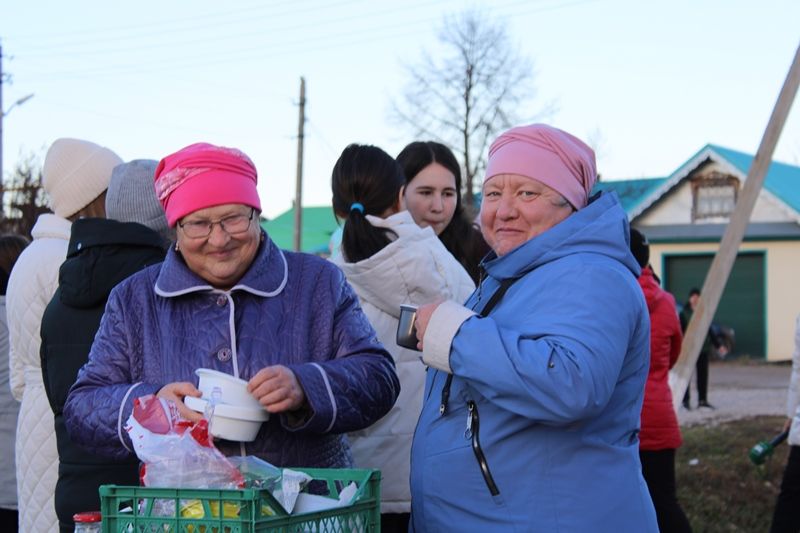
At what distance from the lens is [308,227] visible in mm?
48969

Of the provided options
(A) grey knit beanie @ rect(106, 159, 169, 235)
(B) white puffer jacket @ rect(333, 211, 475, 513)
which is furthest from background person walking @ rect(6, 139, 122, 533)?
(B) white puffer jacket @ rect(333, 211, 475, 513)

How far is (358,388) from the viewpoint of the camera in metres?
2.84

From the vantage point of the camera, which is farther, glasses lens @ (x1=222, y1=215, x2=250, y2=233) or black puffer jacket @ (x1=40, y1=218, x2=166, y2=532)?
black puffer jacket @ (x1=40, y1=218, x2=166, y2=532)

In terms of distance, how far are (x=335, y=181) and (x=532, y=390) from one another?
6.21ft

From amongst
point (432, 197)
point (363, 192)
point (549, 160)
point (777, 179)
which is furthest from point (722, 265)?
point (777, 179)

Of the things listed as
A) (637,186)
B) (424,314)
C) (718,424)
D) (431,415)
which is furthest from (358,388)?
(637,186)

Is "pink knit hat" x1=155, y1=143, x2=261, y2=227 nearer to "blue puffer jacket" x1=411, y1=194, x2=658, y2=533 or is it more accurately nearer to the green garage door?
"blue puffer jacket" x1=411, y1=194, x2=658, y2=533

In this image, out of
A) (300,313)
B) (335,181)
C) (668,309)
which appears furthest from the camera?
(668,309)

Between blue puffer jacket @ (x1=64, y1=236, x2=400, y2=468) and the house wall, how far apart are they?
2732 cm

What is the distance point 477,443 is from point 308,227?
153 feet

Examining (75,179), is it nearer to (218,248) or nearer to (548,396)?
(218,248)

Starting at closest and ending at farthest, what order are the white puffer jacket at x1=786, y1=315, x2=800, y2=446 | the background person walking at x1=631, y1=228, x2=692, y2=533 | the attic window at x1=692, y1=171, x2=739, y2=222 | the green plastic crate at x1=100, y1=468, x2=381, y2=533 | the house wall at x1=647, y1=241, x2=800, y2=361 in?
the green plastic crate at x1=100, y1=468, x2=381, y2=533 → the background person walking at x1=631, y1=228, x2=692, y2=533 → the white puffer jacket at x1=786, y1=315, x2=800, y2=446 → the house wall at x1=647, y1=241, x2=800, y2=361 → the attic window at x1=692, y1=171, x2=739, y2=222

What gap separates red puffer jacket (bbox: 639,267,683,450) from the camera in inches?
228

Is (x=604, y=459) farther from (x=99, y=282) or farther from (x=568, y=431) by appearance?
(x=99, y=282)
